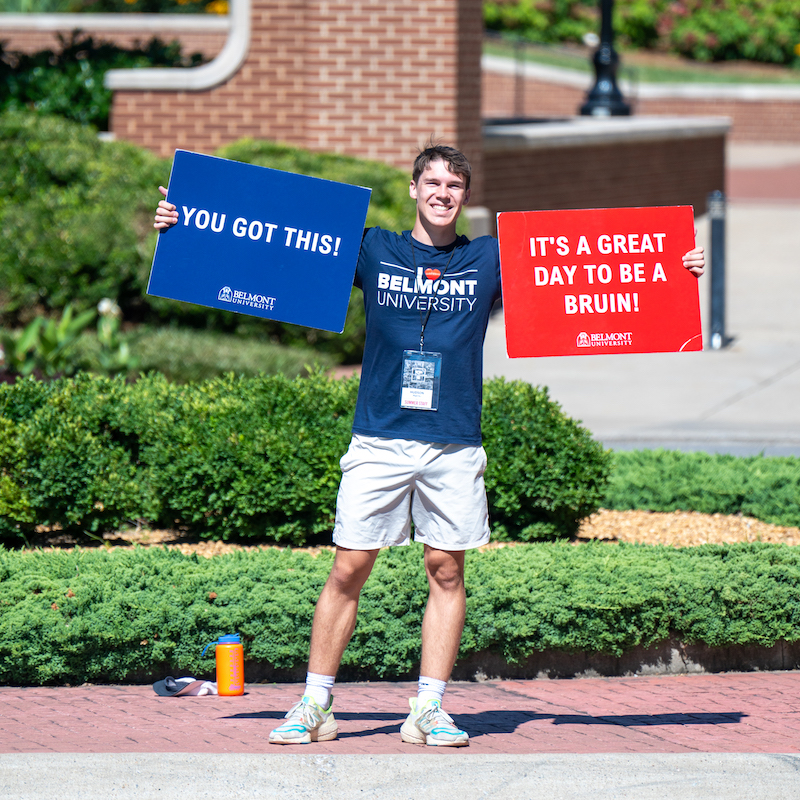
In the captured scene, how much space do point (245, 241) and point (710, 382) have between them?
7.24 meters

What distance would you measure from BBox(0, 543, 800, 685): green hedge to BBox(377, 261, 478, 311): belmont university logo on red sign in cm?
145

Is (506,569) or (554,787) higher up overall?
(506,569)

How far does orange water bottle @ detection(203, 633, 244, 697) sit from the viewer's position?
4789 mm

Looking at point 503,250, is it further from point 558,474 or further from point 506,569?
point 558,474

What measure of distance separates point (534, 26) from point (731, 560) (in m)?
33.4

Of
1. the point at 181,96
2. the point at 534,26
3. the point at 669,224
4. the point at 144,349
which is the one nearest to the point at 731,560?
the point at 669,224

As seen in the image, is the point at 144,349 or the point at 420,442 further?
the point at 144,349

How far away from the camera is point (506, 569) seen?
5.39m

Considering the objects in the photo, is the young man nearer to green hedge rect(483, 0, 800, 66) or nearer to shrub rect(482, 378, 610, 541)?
shrub rect(482, 378, 610, 541)

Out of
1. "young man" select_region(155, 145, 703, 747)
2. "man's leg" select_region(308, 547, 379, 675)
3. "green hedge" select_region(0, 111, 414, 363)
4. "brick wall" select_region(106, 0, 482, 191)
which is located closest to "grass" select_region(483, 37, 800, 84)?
"brick wall" select_region(106, 0, 482, 191)

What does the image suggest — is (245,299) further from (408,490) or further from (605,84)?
(605,84)

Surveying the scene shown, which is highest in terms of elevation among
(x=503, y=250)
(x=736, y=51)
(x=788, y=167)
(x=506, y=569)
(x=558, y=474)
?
(x=736, y=51)

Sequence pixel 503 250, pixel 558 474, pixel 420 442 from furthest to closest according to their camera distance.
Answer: pixel 558 474 < pixel 503 250 < pixel 420 442

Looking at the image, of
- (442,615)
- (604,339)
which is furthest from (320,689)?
(604,339)
